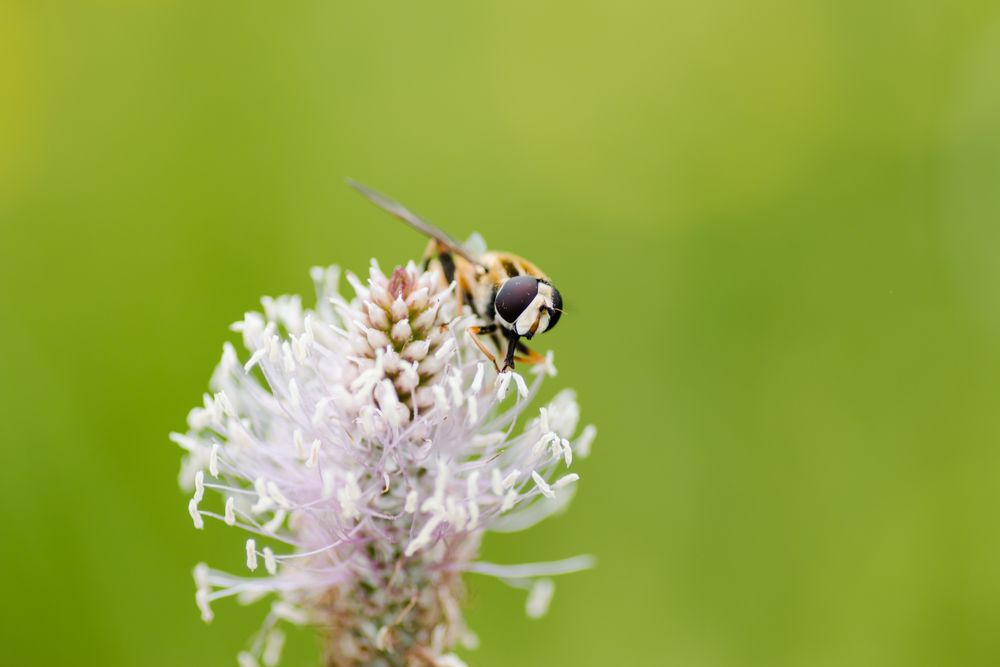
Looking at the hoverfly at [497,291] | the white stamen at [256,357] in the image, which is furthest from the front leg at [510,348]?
the white stamen at [256,357]

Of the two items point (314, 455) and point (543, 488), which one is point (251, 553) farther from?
point (543, 488)

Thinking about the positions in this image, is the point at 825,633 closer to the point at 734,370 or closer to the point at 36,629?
the point at 734,370

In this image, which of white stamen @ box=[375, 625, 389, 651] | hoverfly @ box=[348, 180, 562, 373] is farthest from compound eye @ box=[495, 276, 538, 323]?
white stamen @ box=[375, 625, 389, 651]

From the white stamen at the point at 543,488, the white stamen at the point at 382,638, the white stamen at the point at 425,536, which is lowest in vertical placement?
the white stamen at the point at 382,638

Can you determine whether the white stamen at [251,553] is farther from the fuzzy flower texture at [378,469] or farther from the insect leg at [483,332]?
the insect leg at [483,332]

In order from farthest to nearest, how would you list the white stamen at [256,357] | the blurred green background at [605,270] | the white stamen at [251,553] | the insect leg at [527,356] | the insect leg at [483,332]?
the blurred green background at [605,270] < the insect leg at [527,356] < the insect leg at [483,332] < the white stamen at [256,357] < the white stamen at [251,553]

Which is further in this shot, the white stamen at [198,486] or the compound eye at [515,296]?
the compound eye at [515,296]
